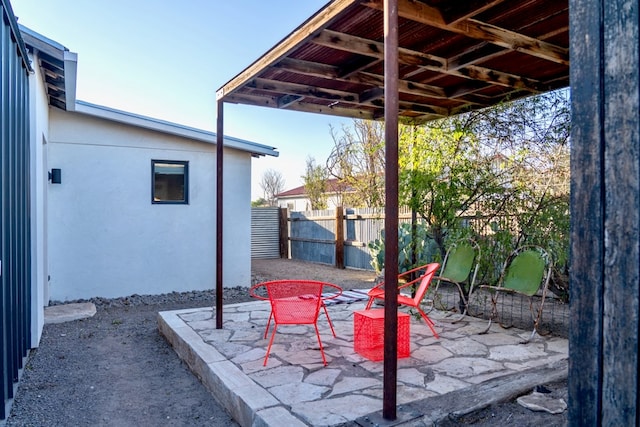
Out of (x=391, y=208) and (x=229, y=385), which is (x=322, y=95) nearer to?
(x=391, y=208)

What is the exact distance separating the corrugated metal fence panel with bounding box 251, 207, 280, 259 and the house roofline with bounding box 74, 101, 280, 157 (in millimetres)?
5767

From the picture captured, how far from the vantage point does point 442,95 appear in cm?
536

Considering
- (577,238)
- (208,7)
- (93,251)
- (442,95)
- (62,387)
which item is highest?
(208,7)

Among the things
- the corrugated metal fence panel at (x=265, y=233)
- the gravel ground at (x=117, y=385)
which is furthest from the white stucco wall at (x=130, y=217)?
the corrugated metal fence panel at (x=265, y=233)

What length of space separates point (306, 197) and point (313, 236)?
6386mm

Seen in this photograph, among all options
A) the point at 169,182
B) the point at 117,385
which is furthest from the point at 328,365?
the point at 169,182

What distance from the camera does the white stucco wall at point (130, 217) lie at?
696 cm

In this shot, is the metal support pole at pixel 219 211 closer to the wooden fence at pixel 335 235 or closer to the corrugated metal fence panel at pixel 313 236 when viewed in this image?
the wooden fence at pixel 335 235

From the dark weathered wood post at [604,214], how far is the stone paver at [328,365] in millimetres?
1577

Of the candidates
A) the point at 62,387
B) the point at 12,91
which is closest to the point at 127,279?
the point at 62,387

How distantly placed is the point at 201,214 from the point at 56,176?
2.32 meters

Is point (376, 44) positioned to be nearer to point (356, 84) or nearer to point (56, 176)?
point (356, 84)

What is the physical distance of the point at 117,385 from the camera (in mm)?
3816

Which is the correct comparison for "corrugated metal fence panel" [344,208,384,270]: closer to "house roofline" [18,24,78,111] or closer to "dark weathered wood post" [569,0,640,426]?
"house roofline" [18,24,78,111]
